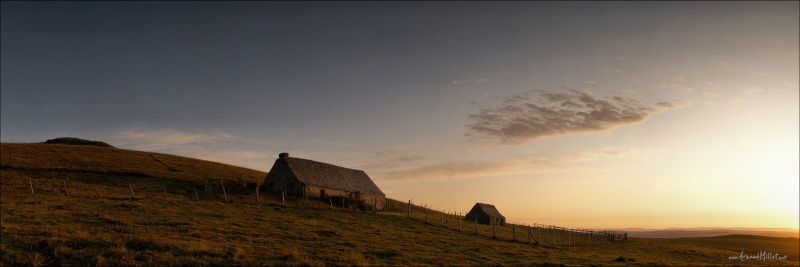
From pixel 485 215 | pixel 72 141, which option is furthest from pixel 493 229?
pixel 72 141

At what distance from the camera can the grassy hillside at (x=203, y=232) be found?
81.1 feet

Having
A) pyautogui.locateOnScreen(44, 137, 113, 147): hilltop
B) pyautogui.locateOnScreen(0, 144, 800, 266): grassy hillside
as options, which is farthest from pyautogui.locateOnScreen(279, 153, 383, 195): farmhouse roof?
pyautogui.locateOnScreen(44, 137, 113, 147): hilltop

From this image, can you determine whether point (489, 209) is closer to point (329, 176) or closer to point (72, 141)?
point (329, 176)

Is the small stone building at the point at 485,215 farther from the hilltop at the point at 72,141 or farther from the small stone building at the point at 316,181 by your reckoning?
the hilltop at the point at 72,141

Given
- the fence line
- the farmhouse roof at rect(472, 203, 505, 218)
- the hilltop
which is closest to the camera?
the fence line

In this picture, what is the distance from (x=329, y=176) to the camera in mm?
67750

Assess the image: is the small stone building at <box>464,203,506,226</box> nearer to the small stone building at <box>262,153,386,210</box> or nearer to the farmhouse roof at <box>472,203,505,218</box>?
the farmhouse roof at <box>472,203,505,218</box>

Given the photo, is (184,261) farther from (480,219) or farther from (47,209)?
(480,219)

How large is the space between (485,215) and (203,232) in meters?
52.7

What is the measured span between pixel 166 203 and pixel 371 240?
80.8 feet

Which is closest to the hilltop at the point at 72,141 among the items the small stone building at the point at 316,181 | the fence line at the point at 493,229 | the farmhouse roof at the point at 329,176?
the fence line at the point at 493,229

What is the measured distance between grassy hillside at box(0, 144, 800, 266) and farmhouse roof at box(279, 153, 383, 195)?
485 centimetres

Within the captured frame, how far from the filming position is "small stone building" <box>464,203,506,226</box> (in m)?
75.9

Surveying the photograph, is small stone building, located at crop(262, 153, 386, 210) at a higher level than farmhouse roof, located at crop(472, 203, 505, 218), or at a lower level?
higher
